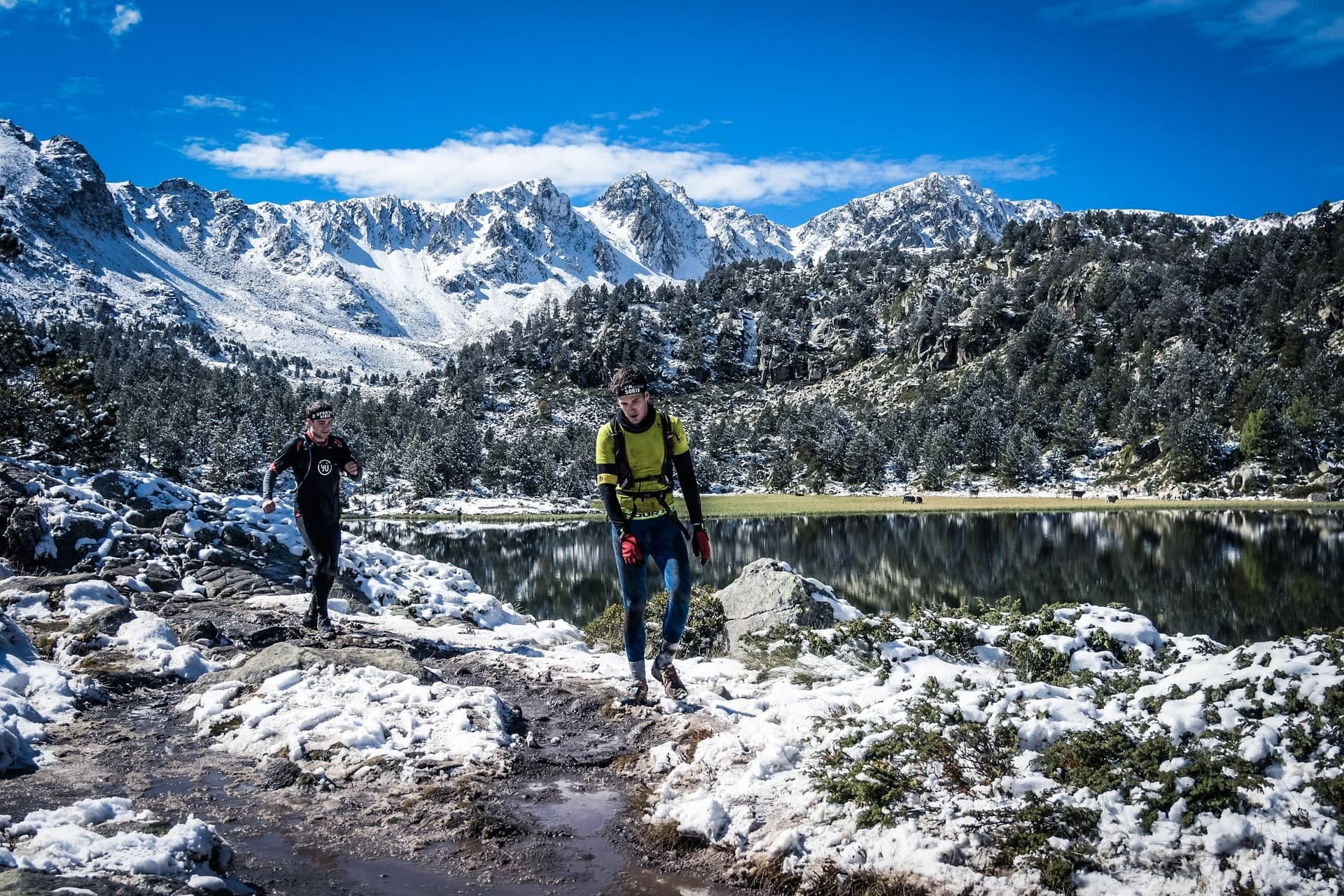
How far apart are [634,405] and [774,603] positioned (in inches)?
188

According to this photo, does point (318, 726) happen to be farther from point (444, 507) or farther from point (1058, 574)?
point (444, 507)

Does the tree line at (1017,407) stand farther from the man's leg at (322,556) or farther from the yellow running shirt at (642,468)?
the yellow running shirt at (642,468)

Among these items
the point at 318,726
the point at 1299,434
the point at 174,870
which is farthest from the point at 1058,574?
the point at 1299,434

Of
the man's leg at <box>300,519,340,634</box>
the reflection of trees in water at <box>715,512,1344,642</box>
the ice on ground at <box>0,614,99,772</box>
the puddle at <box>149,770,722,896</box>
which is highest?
the man's leg at <box>300,519,340,634</box>

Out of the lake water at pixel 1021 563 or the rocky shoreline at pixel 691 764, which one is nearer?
the rocky shoreline at pixel 691 764

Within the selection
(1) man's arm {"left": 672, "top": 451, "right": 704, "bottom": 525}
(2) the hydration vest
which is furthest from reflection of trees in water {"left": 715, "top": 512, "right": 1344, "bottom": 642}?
(2) the hydration vest

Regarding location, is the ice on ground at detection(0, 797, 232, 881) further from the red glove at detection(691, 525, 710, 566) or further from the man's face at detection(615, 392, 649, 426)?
the man's face at detection(615, 392, 649, 426)

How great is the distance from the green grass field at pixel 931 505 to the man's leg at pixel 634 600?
71.5 meters

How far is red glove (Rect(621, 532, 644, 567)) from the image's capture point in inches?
291

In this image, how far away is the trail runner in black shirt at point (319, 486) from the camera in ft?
34.1

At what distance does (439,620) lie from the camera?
46.0ft

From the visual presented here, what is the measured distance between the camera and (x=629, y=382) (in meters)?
7.41

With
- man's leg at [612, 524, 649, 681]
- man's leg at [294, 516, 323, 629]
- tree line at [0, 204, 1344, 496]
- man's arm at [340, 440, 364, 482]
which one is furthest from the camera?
tree line at [0, 204, 1344, 496]

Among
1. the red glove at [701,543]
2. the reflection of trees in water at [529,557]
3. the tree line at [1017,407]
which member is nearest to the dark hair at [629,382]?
the red glove at [701,543]
